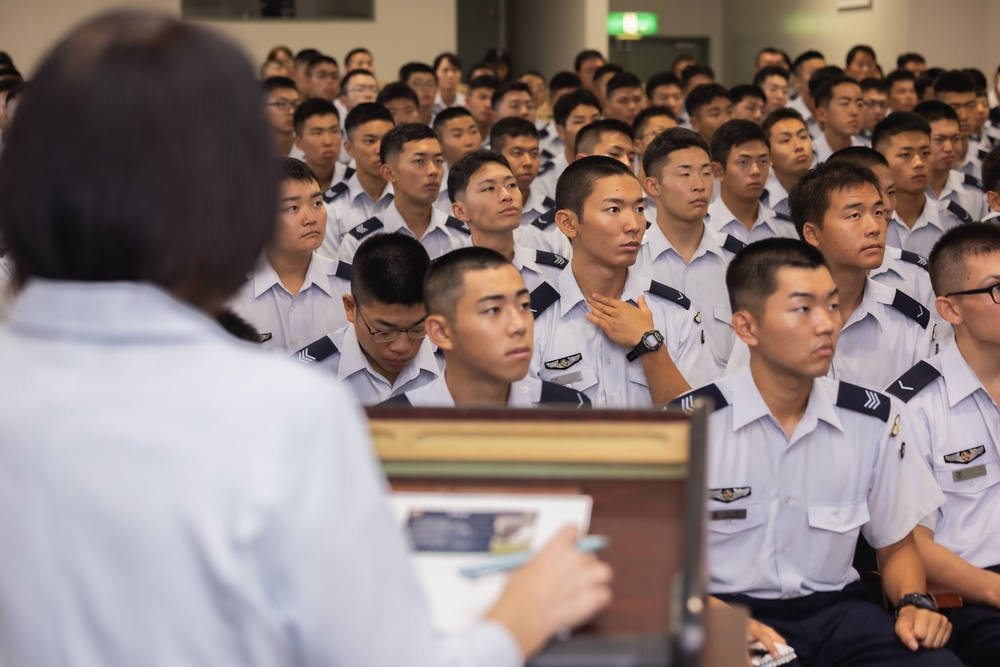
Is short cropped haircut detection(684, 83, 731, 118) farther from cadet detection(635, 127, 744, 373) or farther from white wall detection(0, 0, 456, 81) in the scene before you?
white wall detection(0, 0, 456, 81)

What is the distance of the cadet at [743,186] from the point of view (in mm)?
5012

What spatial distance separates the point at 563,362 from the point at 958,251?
46.4 inches

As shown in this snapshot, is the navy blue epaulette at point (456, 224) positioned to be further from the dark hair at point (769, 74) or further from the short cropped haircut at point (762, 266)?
the dark hair at point (769, 74)

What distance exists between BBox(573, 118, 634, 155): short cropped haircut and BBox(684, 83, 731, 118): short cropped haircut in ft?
6.21

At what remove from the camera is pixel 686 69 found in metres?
9.51

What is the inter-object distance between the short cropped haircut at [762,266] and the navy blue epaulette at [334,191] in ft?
10.3

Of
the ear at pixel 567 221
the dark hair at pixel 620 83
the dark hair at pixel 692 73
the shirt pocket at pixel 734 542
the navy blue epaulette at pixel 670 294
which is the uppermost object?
the dark hair at pixel 692 73

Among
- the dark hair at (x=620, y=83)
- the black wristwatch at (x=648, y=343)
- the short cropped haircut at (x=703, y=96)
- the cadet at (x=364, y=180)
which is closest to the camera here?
the black wristwatch at (x=648, y=343)

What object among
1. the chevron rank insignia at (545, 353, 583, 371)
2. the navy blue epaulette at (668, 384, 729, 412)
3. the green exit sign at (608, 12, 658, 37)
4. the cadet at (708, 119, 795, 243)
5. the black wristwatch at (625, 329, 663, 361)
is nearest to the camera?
the navy blue epaulette at (668, 384, 729, 412)

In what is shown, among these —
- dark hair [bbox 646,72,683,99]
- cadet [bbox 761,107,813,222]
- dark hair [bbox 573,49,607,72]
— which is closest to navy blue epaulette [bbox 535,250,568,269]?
cadet [bbox 761,107,813,222]

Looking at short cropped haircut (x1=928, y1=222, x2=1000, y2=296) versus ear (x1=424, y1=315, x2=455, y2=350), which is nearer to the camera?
ear (x1=424, y1=315, x2=455, y2=350)

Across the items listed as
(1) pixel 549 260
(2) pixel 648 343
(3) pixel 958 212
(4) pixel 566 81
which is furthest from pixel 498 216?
(4) pixel 566 81

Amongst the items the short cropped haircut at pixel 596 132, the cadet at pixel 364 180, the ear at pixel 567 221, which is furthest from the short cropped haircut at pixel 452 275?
the short cropped haircut at pixel 596 132

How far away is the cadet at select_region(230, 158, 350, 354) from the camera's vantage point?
380cm
